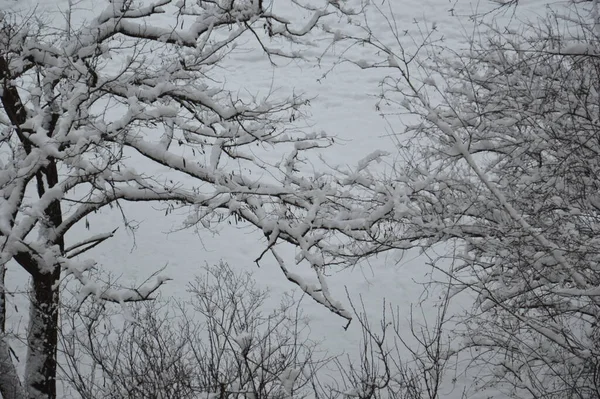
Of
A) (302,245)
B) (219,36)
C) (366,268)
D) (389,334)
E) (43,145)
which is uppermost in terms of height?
(219,36)

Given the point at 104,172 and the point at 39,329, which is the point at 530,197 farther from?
the point at 39,329

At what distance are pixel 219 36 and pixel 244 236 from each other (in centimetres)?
1260

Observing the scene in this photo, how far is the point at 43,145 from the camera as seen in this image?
4848 millimetres

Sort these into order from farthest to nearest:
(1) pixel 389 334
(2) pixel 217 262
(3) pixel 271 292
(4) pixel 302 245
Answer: (2) pixel 217 262 → (3) pixel 271 292 → (1) pixel 389 334 → (4) pixel 302 245

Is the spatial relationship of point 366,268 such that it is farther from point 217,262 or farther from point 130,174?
point 130,174

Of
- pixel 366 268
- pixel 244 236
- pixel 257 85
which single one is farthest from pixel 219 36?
pixel 366 268

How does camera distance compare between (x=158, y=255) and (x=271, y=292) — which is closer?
(x=271, y=292)

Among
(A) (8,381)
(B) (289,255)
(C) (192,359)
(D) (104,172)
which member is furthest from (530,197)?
(B) (289,255)

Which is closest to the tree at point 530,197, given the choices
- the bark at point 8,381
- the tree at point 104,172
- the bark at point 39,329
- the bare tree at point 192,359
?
the tree at point 104,172

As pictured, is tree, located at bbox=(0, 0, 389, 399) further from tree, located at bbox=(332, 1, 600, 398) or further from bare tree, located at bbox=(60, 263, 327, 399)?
tree, located at bbox=(332, 1, 600, 398)

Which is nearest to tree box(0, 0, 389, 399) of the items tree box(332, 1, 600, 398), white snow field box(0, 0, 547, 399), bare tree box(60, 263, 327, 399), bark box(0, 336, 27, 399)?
bark box(0, 336, 27, 399)

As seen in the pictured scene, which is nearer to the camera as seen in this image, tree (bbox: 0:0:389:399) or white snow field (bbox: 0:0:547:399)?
tree (bbox: 0:0:389:399)

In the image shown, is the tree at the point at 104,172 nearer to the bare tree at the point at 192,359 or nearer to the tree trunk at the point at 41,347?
the tree trunk at the point at 41,347

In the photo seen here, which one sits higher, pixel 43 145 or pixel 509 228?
pixel 43 145
